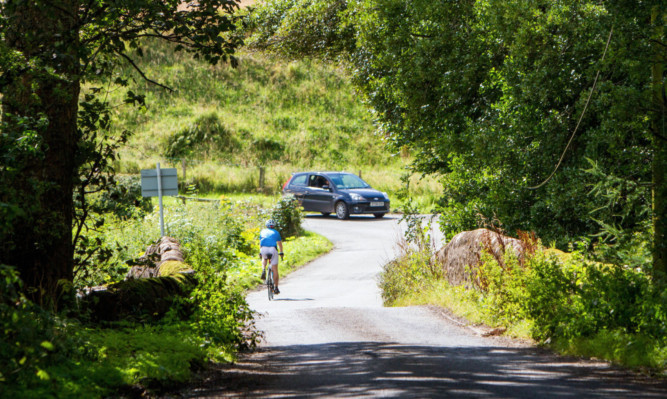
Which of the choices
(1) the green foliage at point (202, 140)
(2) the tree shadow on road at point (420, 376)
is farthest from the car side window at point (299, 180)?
(2) the tree shadow on road at point (420, 376)

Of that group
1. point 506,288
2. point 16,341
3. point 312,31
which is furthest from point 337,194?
point 16,341

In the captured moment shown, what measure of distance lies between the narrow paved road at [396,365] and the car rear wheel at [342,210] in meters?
15.9

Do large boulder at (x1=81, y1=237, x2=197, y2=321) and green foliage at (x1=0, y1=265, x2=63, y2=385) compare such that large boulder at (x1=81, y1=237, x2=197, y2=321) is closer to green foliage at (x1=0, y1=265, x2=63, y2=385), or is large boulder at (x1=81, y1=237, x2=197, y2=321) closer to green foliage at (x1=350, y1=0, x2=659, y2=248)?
green foliage at (x1=0, y1=265, x2=63, y2=385)

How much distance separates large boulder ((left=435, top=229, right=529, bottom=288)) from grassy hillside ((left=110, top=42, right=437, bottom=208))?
19.4 meters

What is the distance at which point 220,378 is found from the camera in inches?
295

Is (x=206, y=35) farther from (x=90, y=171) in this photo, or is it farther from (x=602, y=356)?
(x=602, y=356)

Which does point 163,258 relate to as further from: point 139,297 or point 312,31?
point 312,31

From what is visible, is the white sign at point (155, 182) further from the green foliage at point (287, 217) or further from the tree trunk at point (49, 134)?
the tree trunk at point (49, 134)

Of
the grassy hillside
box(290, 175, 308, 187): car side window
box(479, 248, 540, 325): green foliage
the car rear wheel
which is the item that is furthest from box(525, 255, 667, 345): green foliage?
the grassy hillside

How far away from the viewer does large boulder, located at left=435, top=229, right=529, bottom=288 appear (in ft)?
38.3

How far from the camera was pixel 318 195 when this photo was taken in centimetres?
3092

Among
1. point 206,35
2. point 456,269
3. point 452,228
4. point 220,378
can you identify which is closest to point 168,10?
point 206,35

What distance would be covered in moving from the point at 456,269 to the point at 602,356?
227 inches

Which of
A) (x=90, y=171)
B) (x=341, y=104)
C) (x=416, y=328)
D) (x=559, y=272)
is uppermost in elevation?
(x=341, y=104)
